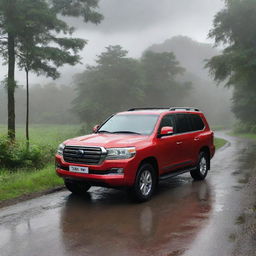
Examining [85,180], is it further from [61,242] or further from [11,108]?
[11,108]

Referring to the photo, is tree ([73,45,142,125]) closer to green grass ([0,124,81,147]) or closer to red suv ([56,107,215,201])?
green grass ([0,124,81,147])

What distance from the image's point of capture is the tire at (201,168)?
9.70 meters

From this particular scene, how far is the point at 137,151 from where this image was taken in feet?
22.9

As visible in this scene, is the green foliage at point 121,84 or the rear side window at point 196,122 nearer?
the rear side window at point 196,122

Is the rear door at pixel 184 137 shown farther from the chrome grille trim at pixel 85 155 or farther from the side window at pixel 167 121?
the chrome grille trim at pixel 85 155

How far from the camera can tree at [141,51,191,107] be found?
2464 inches

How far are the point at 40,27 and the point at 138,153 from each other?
45.9 ft

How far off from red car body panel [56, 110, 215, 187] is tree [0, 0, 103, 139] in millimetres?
9744

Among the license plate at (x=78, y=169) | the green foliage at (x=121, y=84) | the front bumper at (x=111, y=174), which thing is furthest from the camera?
the green foliage at (x=121, y=84)

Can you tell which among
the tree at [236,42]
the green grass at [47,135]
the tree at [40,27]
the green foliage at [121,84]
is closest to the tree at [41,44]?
the tree at [40,27]

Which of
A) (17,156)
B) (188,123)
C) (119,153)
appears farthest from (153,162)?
(17,156)

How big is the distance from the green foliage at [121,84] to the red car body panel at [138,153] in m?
42.7

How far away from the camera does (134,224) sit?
228 inches

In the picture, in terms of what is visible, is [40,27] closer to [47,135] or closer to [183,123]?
[183,123]
